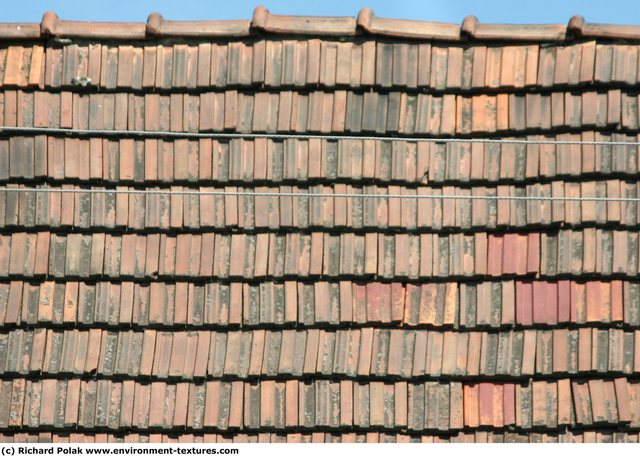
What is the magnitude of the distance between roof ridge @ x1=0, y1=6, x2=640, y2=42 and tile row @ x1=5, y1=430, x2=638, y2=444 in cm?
224

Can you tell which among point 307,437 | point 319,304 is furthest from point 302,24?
point 307,437

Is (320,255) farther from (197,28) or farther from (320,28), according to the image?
(197,28)

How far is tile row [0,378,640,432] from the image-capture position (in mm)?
7332

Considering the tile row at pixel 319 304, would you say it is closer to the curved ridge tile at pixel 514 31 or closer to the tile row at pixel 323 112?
the tile row at pixel 323 112

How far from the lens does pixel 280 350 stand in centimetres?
746

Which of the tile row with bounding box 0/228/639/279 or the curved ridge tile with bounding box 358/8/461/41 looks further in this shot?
the curved ridge tile with bounding box 358/8/461/41

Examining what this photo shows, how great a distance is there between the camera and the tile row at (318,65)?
7652mm

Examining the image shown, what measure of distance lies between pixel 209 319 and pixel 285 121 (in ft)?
3.96

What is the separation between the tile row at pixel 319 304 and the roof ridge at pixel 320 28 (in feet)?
4.68

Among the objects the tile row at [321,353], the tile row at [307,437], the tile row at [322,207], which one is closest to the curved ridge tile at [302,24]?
the tile row at [322,207]

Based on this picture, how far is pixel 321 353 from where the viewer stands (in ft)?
24.5

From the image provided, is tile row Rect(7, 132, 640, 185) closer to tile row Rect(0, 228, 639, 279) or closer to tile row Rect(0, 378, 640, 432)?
tile row Rect(0, 228, 639, 279)

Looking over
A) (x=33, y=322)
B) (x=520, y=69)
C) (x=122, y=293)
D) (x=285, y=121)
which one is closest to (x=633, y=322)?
(x=520, y=69)

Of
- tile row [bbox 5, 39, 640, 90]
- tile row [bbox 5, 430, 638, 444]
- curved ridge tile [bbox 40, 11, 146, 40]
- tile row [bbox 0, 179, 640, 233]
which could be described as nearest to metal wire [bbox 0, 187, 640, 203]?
tile row [bbox 0, 179, 640, 233]
